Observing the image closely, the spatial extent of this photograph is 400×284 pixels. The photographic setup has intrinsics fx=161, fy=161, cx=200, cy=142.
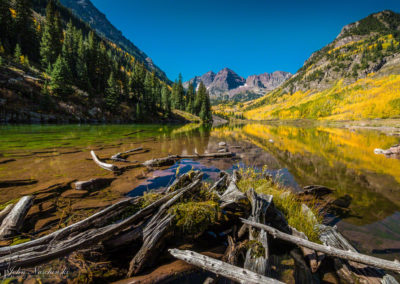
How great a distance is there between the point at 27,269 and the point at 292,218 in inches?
213

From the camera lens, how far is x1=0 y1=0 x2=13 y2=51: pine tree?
176 feet

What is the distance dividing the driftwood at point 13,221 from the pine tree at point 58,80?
54.3 metres

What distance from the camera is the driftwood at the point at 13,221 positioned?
3.55 m

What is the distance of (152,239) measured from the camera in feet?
10.1

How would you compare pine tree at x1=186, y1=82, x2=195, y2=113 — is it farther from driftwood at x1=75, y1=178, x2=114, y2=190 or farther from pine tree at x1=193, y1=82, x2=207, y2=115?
driftwood at x1=75, y1=178, x2=114, y2=190

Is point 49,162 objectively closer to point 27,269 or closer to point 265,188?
point 27,269

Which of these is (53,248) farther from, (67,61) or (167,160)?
(67,61)

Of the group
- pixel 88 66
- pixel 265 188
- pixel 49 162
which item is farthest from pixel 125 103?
pixel 265 188

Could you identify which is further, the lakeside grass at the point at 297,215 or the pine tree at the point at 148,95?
the pine tree at the point at 148,95

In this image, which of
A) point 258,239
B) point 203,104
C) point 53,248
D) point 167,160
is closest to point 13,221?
point 53,248

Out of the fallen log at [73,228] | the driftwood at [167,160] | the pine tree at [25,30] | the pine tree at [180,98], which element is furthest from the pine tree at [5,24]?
the fallen log at [73,228]

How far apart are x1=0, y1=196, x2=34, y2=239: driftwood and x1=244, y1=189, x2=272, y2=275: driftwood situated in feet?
16.6

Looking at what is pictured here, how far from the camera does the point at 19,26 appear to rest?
59594 millimetres

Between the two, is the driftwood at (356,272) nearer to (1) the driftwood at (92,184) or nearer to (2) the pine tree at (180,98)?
(1) the driftwood at (92,184)
